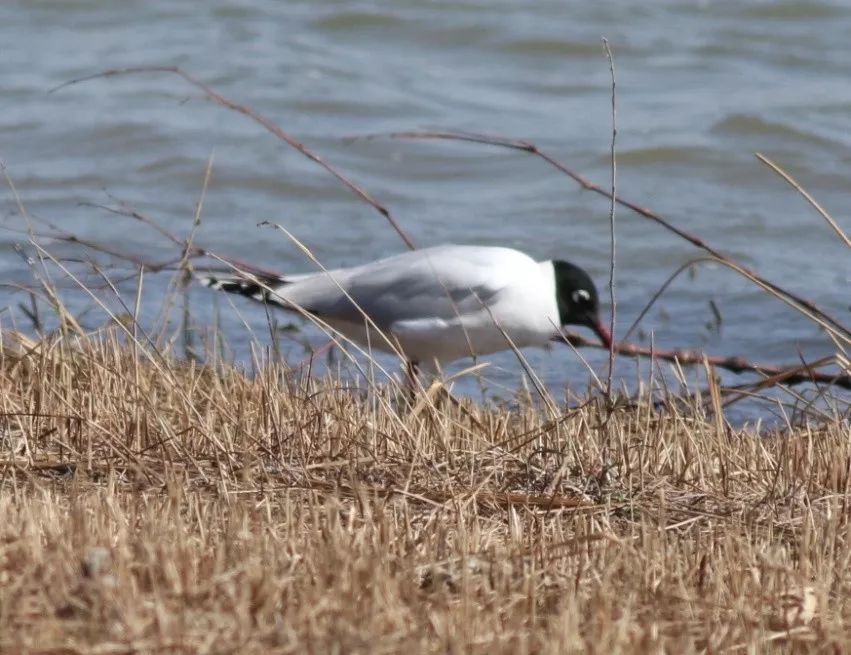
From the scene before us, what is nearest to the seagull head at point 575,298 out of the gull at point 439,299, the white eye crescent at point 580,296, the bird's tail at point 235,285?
the white eye crescent at point 580,296

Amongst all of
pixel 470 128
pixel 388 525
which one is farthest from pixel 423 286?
pixel 470 128

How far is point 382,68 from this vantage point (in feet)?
42.5

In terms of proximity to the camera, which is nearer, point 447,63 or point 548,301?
point 548,301

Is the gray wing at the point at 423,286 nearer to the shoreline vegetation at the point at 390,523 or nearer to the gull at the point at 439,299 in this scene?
the gull at the point at 439,299

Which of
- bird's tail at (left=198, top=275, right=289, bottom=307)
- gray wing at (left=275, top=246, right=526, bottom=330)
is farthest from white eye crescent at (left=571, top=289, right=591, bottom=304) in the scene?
bird's tail at (left=198, top=275, right=289, bottom=307)

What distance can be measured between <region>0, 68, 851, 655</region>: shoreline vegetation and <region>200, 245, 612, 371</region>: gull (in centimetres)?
141

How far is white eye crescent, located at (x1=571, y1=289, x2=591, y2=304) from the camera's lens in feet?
22.5

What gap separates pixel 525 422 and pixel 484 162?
6996 millimetres

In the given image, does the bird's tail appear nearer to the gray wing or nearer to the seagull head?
the gray wing

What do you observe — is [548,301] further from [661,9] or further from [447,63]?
[661,9]

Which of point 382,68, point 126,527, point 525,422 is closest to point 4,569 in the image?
point 126,527

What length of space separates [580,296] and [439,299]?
A: 971 mm

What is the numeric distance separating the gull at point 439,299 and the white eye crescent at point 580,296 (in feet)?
1.14

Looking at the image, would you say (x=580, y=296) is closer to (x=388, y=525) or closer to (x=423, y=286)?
(x=423, y=286)
